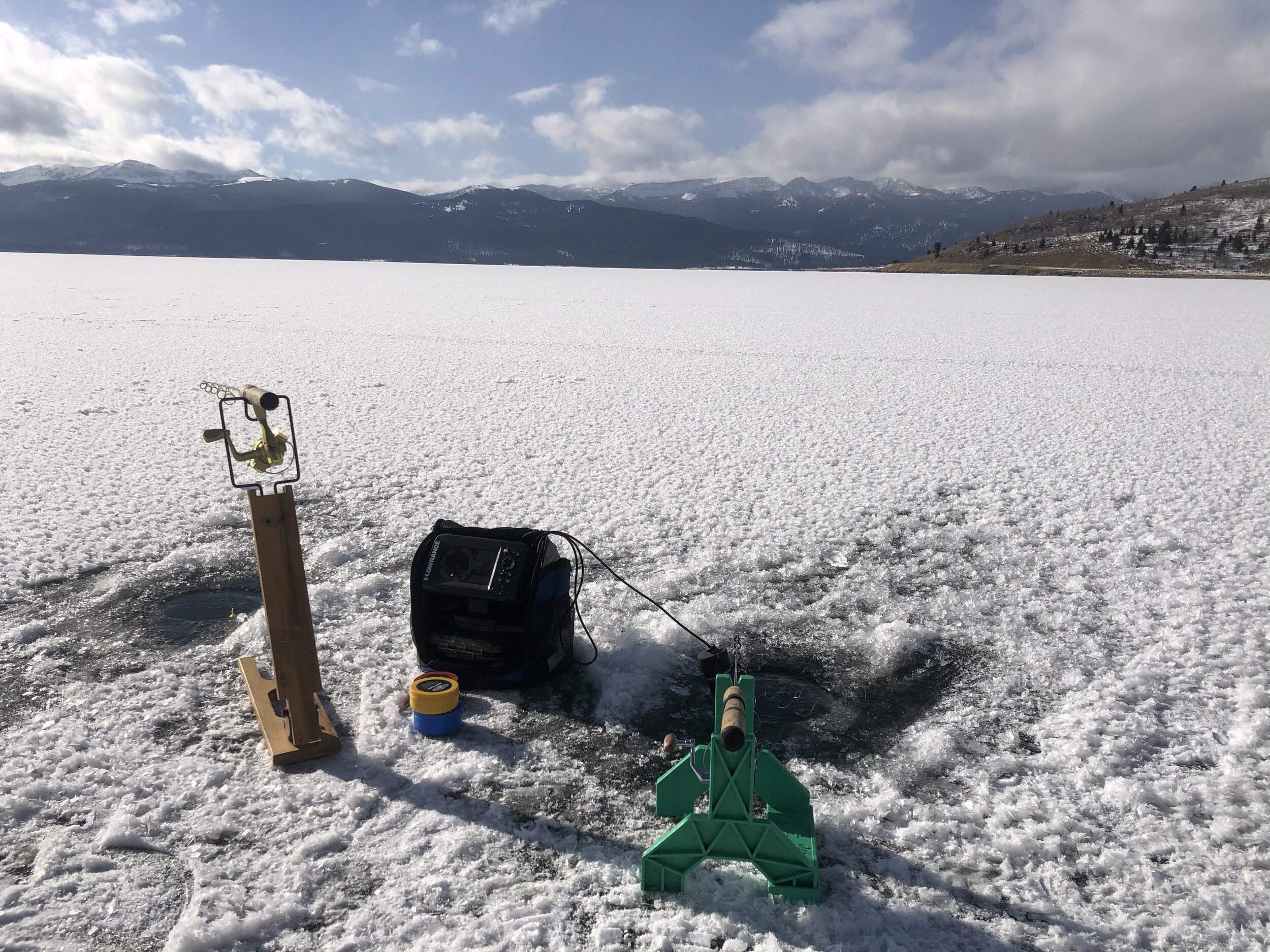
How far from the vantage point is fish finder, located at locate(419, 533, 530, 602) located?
3.44 m

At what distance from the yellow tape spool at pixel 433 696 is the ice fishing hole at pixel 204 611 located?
63.0 inches

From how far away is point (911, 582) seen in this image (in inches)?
188

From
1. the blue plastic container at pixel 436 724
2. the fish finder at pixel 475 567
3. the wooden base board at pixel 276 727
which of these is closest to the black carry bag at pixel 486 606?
the fish finder at pixel 475 567

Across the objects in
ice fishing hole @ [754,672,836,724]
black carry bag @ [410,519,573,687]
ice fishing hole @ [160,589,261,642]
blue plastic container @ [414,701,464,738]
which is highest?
black carry bag @ [410,519,573,687]

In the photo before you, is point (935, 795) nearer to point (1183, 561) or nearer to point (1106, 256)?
point (1183, 561)

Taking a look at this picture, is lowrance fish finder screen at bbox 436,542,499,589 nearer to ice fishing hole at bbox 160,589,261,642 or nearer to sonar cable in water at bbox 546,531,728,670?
sonar cable in water at bbox 546,531,728,670

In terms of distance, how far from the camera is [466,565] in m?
3.56

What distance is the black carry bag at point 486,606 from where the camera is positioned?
3488 millimetres

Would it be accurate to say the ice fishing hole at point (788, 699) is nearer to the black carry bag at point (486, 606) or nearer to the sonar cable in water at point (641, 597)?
the sonar cable in water at point (641, 597)

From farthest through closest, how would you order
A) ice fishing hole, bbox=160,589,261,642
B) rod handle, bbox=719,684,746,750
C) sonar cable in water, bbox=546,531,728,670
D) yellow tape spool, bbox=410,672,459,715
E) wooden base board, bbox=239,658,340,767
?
ice fishing hole, bbox=160,589,261,642
sonar cable in water, bbox=546,531,728,670
yellow tape spool, bbox=410,672,459,715
wooden base board, bbox=239,658,340,767
rod handle, bbox=719,684,746,750

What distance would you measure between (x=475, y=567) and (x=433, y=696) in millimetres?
625

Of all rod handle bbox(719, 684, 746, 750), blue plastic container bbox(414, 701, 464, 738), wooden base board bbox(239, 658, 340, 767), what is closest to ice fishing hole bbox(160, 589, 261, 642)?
wooden base board bbox(239, 658, 340, 767)

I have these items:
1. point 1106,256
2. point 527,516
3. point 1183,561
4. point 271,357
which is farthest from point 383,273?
point 1106,256

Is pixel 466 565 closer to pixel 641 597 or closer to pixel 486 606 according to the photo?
pixel 486 606
